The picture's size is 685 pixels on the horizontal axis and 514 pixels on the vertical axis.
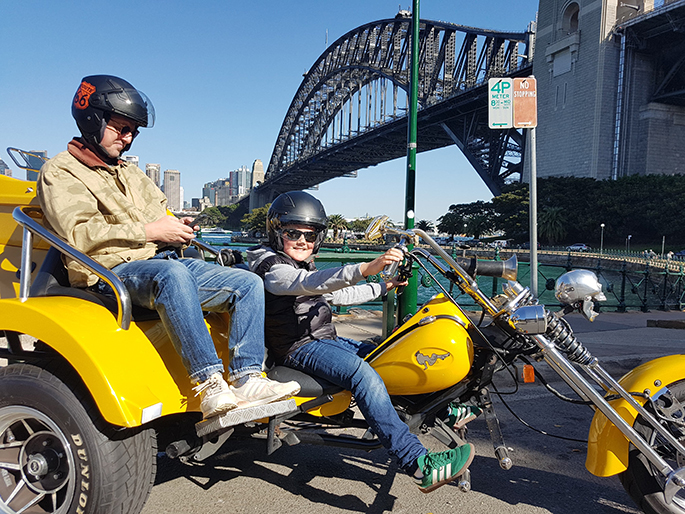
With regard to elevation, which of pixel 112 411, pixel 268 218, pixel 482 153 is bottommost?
pixel 112 411

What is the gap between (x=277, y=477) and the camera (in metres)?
2.72

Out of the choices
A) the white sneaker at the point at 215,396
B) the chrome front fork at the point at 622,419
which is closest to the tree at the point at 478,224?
the chrome front fork at the point at 622,419

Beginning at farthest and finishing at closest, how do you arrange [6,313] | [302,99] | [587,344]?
[302,99] < [587,344] < [6,313]

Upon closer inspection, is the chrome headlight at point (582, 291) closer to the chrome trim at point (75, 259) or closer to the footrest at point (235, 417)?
the footrest at point (235, 417)

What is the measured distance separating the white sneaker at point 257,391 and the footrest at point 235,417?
0.02 m

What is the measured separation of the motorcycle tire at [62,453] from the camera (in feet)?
6.40

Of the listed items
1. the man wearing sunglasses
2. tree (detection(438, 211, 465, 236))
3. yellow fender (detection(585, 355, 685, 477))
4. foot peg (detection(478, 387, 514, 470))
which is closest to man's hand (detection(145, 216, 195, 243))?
the man wearing sunglasses

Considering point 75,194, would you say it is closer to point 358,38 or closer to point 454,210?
point 454,210

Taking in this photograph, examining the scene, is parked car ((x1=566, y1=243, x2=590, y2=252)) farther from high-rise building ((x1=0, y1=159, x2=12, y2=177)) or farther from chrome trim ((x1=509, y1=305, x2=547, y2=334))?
high-rise building ((x1=0, y1=159, x2=12, y2=177))

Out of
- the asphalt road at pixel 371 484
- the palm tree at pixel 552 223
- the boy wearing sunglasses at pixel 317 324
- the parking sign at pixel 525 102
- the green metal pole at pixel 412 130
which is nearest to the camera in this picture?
the boy wearing sunglasses at pixel 317 324

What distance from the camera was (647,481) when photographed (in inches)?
84.6

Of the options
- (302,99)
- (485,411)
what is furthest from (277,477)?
(302,99)

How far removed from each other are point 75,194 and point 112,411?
91 cm

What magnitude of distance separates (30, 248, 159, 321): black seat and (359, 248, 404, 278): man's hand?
94 centimetres
